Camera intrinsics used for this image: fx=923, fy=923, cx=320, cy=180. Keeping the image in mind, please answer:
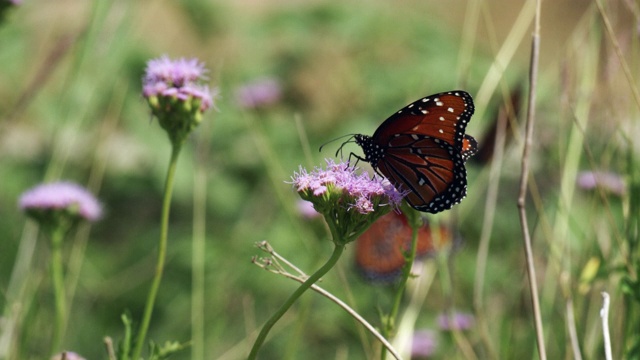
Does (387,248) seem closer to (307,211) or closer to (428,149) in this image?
(307,211)

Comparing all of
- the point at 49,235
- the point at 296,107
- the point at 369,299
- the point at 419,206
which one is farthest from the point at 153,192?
the point at 419,206

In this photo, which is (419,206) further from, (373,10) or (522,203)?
(373,10)

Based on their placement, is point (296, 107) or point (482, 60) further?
point (296, 107)

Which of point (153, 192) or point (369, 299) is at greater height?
point (153, 192)

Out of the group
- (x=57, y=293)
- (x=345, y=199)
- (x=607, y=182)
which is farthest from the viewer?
(x=607, y=182)

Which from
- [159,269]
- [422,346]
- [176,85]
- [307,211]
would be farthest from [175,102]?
[422,346]

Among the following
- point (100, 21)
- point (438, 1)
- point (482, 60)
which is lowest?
point (100, 21)

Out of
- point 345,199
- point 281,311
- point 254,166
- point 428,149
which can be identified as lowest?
point 281,311

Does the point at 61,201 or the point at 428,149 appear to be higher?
the point at 61,201
